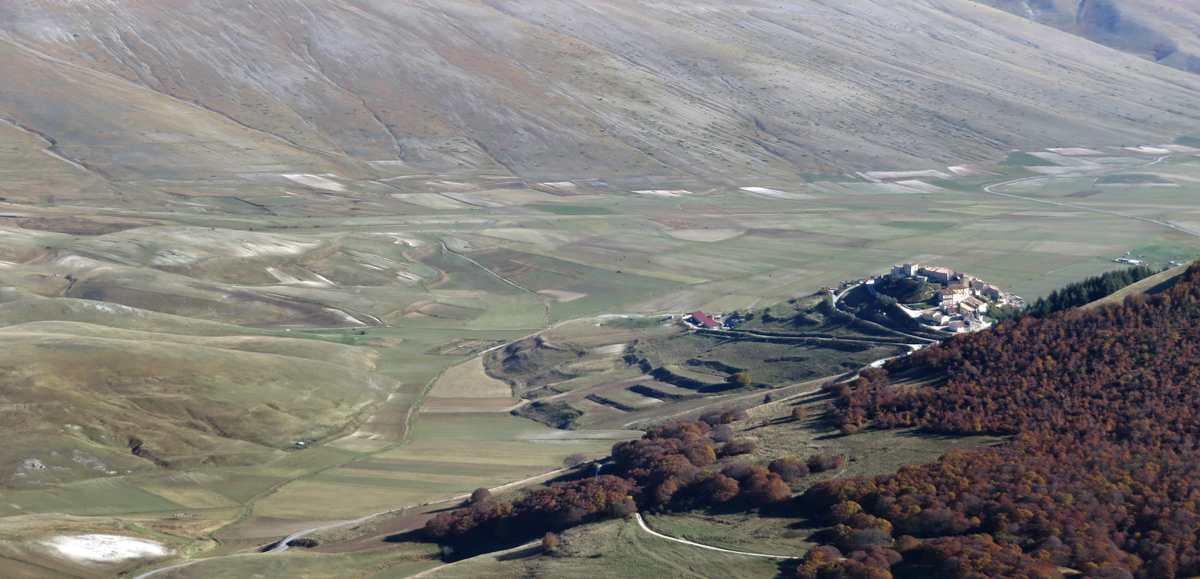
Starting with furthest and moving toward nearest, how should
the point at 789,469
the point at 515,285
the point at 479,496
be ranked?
the point at 515,285, the point at 479,496, the point at 789,469

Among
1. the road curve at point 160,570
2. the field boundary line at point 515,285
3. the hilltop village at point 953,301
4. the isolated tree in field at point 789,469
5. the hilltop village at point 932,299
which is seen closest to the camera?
the road curve at point 160,570

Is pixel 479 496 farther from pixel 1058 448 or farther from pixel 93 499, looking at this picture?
pixel 1058 448

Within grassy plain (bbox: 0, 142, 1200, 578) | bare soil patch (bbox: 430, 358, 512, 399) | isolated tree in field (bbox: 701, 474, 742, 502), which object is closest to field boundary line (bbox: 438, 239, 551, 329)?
grassy plain (bbox: 0, 142, 1200, 578)

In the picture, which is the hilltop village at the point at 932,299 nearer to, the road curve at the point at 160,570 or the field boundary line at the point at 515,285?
the field boundary line at the point at 515,285

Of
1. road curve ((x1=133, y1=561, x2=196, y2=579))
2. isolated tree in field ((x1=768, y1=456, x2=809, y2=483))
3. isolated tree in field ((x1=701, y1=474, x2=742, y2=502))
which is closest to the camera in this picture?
isolated tree in field ((x1=701, y1=474, x2=742, y2=502))

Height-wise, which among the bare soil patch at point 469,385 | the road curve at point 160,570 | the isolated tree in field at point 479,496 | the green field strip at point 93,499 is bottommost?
the bare soil patch at point 469,385

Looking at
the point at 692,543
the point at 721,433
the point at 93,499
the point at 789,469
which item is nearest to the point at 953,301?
the point at 721,433

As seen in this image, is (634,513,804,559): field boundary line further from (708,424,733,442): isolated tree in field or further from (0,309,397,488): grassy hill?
(0,309,397,488): grassy hill

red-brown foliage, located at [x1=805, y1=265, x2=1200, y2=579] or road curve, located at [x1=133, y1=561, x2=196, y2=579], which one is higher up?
red-brown foliage, located at [x1=805, y1=265, x2=1200, y2=579]

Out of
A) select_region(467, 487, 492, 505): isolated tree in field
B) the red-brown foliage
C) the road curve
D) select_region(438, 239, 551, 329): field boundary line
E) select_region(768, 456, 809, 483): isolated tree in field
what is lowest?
select_region(438, 239, 551, 329): field boundary line

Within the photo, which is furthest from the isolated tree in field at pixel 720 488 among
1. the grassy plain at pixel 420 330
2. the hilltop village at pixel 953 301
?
the hilltop village at pixel 953 301

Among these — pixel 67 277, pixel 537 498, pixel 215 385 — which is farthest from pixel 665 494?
pixel 67 277

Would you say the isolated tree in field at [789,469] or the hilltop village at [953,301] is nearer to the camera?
the isolated tree in field at [789,469]
